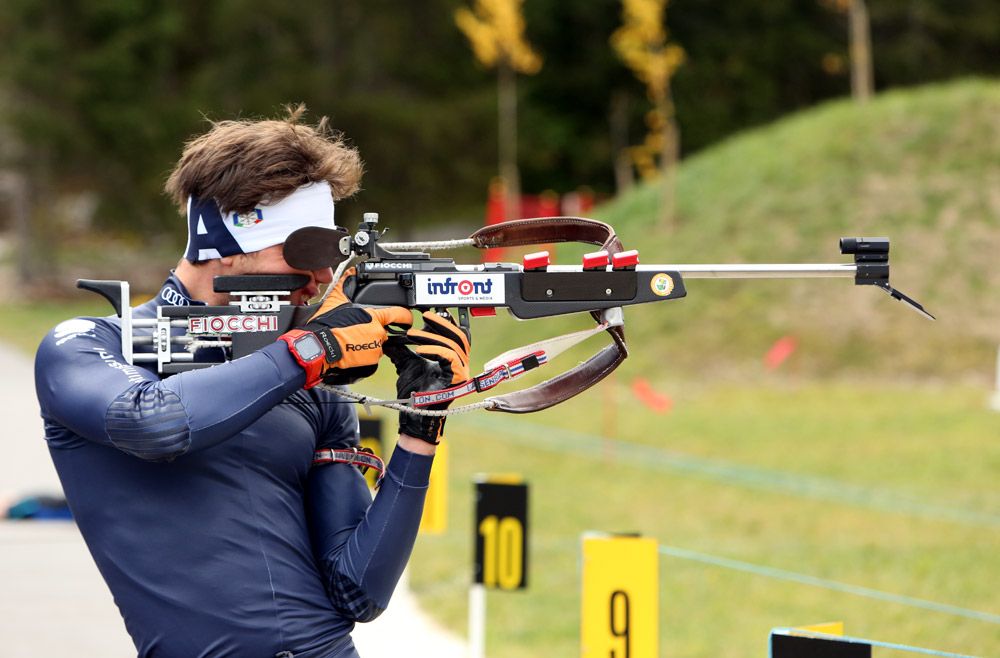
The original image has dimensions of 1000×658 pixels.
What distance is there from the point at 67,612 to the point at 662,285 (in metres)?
6.20

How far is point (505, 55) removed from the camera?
126 ft

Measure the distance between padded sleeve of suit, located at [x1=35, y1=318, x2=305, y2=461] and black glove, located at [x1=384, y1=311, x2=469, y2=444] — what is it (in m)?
0.36

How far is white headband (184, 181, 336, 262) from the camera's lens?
3.23 m

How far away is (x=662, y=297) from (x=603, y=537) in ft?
4.64

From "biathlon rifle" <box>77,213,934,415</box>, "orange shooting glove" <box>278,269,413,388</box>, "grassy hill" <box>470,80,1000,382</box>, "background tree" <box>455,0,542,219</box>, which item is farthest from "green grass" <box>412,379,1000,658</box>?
"background tree" <box>455,0,542,219</box>

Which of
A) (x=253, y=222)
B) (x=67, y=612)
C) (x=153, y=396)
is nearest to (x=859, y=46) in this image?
(x=67, y=612)

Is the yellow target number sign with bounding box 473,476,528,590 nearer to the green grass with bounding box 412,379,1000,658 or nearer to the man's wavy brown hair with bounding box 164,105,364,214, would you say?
the green grass with bounding box 412,379,1000,658

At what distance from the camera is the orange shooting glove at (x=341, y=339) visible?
304 cm

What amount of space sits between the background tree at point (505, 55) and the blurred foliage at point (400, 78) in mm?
506

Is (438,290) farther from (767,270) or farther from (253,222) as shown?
(767,270)

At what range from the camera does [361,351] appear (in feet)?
10.3

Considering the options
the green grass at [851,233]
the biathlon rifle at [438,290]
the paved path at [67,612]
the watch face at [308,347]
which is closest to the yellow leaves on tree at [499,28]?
the green grass at [851,233]

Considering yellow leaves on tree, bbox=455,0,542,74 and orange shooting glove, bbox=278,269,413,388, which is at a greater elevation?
yellow leaves on tree, bbox=455,0,542,74

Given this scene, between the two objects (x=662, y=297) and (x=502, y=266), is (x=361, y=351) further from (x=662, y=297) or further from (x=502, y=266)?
(x=662, y=297)
